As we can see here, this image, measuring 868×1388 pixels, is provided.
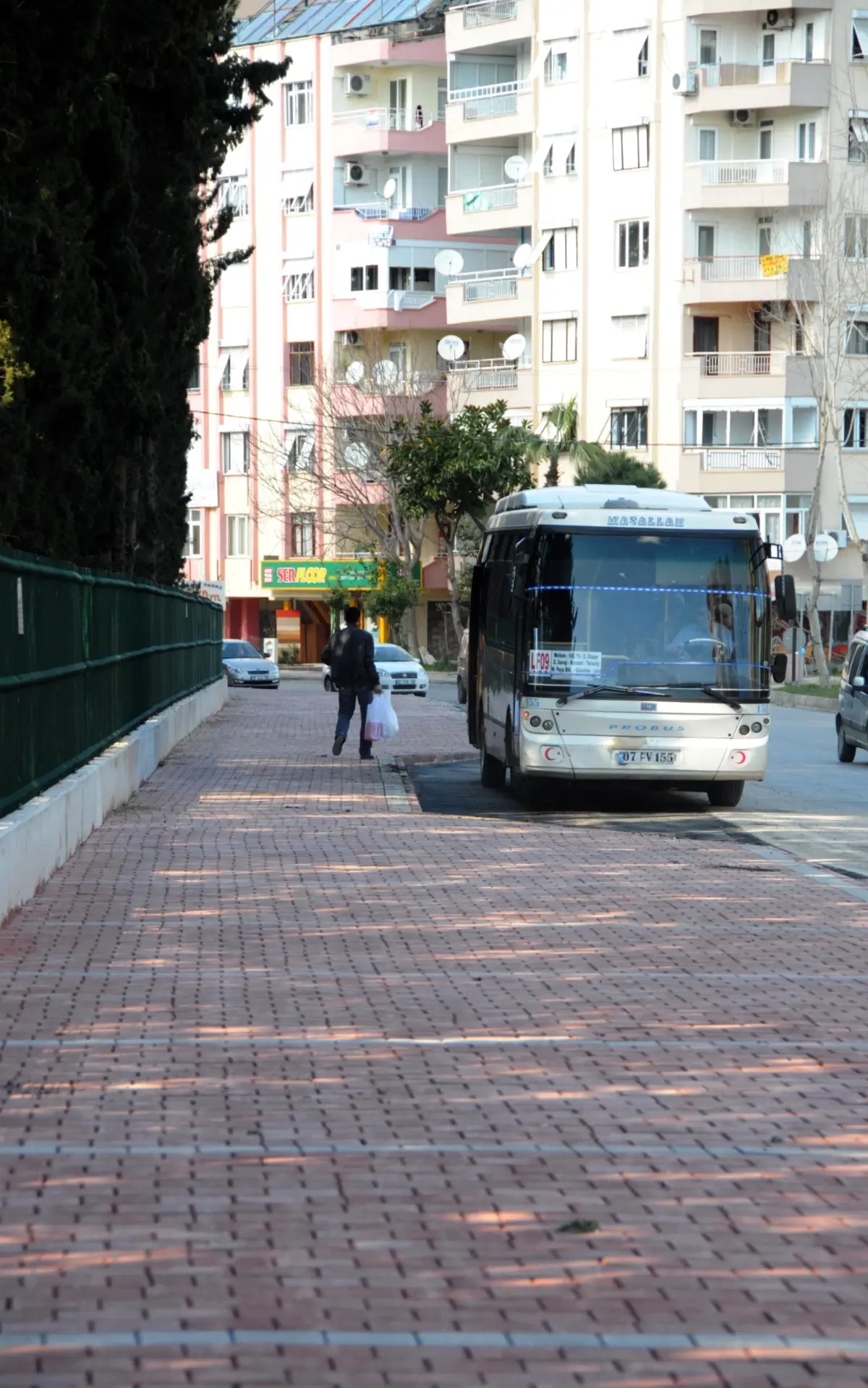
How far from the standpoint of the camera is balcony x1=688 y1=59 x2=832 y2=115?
67.8 m

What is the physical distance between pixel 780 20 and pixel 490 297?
13.7 meters

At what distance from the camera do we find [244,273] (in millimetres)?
85812

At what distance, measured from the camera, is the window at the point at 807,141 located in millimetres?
68875

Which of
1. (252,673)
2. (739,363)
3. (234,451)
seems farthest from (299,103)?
(252,673)

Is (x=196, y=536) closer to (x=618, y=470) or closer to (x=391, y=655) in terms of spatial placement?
(x=618, y=470)

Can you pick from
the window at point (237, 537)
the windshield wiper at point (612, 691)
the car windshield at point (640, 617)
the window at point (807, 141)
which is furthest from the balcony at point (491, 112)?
the windshield wiper at point (612, 691)

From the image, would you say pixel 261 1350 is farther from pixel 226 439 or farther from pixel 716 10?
pixel 226 439

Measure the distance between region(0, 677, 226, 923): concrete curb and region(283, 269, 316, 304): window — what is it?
5944 cm

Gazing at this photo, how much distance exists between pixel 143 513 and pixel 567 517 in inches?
529

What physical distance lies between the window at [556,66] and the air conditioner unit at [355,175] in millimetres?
11107

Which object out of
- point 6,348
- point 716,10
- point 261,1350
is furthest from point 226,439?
point 261,1350

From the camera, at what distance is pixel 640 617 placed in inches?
786

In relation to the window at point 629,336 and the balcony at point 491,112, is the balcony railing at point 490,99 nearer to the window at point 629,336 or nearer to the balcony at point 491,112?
the balcony at point 491,112

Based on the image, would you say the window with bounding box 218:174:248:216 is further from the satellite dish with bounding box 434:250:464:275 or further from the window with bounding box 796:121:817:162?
the window with bounding box 796:121:817:162
